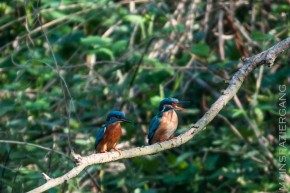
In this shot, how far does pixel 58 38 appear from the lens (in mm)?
8328

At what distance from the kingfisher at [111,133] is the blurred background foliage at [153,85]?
4.11ft

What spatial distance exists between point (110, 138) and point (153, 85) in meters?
2.44

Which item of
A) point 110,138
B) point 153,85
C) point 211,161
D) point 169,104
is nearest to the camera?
point 110,138

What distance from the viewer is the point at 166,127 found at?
5777mm

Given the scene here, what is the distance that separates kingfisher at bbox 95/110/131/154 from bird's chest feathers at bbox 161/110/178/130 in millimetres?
408

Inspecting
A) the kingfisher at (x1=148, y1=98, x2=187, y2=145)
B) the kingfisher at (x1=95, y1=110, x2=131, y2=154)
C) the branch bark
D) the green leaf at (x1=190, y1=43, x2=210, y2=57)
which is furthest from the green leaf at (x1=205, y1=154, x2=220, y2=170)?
the branch bark

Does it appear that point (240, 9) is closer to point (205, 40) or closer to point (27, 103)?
point (205, 40)

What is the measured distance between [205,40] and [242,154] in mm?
1395

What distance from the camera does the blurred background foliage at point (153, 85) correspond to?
716 cm

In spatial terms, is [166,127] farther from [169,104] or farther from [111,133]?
[111,133]

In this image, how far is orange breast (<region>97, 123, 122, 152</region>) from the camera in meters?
5.44

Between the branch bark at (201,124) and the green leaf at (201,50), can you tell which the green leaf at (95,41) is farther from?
the branch bark at (201,124)

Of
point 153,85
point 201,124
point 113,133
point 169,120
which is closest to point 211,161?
point 153,85

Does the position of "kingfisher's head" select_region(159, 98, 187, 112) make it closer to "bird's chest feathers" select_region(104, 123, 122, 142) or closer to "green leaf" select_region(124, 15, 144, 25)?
"bird's chest feathers" select_region(104, 123, 122, 142)
